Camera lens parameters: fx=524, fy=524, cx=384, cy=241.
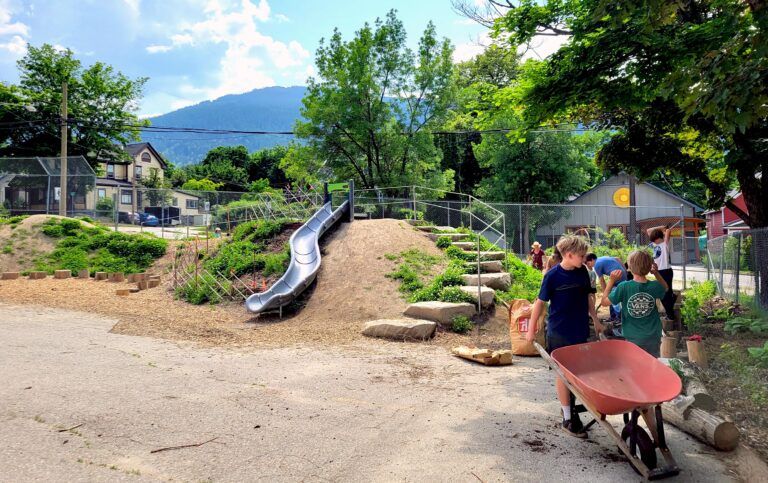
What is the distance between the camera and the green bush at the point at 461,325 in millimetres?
9383

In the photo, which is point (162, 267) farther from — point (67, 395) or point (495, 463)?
point (495, 463)

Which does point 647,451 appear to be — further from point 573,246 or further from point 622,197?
point 622,197

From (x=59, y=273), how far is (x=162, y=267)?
3070mm

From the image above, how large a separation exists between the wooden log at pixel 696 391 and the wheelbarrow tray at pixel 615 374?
112 centimetres

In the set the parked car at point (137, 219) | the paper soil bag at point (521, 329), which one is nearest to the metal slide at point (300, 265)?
the paper soil bag at point (521, 329)

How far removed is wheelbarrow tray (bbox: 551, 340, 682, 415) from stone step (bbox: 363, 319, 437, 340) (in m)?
5.12

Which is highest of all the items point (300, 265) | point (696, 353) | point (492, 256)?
point (492, 256)

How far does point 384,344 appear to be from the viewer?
8.73 metres

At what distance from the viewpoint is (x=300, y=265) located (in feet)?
A: 44.2

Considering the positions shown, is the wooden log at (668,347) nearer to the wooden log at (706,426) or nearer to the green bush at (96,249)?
the wooden log at (706,426)

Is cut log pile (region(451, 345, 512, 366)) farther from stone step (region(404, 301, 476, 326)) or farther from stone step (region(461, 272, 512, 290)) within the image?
stone step (region(461, 272, 512, 290))

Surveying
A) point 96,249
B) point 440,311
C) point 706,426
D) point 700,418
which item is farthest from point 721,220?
point 706,426

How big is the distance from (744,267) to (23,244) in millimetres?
21497

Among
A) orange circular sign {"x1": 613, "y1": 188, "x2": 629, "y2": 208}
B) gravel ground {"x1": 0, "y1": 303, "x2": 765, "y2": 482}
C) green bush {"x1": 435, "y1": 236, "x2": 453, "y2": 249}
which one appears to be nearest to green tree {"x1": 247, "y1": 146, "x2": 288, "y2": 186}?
orange circular sign {"x1": 613, "y1": 188, "x2": 629, "y2": 208}
